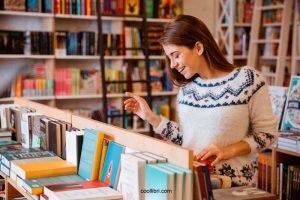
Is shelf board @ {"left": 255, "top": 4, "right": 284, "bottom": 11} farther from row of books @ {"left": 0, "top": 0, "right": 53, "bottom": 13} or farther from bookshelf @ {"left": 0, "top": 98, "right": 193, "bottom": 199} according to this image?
bookshelf @ {"left": 0, "top": 98, "right": 193, "bottom": 199}

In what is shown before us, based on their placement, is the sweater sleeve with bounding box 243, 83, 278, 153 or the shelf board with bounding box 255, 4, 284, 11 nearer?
the sweater sleeve with bounding box 243, 83, 278, 153

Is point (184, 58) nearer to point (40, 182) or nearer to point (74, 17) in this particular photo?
point (40, 182)

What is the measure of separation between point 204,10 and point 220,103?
409cm

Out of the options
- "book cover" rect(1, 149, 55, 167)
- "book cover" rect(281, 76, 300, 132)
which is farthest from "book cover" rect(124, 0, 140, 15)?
"book cover" rect(1, 149, 55, 167)

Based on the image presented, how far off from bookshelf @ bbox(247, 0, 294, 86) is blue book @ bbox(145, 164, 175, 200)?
12.9 feet

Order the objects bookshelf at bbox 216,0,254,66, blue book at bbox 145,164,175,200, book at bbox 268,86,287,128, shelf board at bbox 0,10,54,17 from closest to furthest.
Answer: blue book at bbox 145,164,175,200
book at bbox 268,86,287,128
shelf board at bbox 0,10,54,17
bookshelf at bbox 216,0,254,66

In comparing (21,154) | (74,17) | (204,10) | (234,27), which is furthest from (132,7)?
(21,154)

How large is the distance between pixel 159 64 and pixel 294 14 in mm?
1557

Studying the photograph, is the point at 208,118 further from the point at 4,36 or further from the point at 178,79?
the point at 4,36

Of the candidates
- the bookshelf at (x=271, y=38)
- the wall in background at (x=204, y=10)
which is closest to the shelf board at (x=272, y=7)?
the bookshelf at (x=271, y=38)

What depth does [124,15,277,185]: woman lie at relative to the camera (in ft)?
6.15

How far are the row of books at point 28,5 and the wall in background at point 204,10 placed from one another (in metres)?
1.70

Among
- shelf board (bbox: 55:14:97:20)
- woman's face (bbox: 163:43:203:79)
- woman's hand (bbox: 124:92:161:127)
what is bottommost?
woman's hand (bbox: 124:92:161:127)

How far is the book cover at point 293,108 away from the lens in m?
3.48
